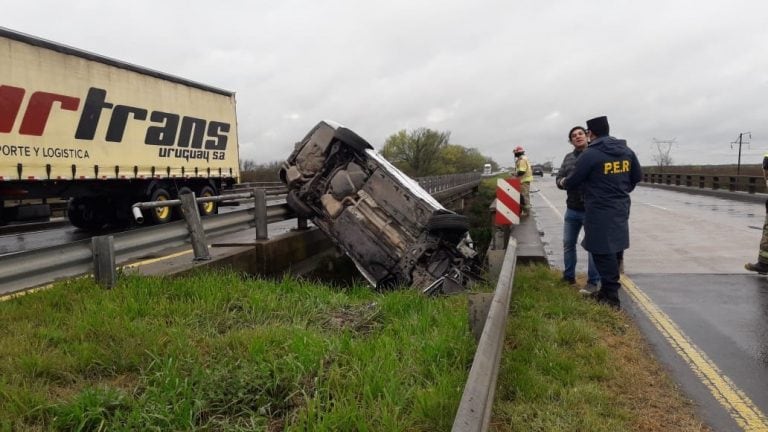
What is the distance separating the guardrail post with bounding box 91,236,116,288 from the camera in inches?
180

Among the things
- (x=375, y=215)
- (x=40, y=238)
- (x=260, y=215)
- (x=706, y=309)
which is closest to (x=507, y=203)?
(x=375, y=215)

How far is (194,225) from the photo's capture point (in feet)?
18.5

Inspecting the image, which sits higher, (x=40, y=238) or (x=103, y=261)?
(x=103, y=261)

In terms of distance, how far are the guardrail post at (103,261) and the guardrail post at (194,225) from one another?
105cm

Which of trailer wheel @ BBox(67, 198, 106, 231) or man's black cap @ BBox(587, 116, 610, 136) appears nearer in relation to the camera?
man's black cap @ BBox(587, 116, 610, 136)

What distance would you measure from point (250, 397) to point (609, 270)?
3944mm

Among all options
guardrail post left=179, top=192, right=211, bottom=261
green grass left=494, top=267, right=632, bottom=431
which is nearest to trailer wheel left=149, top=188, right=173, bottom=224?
guardrail post left=179, top=192, right=211, bottom=261

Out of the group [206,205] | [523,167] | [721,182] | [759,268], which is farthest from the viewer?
[721,182]

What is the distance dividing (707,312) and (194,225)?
5.36m

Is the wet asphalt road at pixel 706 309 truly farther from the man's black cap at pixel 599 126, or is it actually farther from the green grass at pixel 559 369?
the man's black cap at pixel 599 126

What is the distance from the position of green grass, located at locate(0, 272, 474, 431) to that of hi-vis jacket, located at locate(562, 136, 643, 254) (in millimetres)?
1913

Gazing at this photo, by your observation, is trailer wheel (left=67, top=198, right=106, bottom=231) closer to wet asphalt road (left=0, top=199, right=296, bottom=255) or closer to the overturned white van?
wet asphalt road (left=0, top=199, right=296, bottom=255)

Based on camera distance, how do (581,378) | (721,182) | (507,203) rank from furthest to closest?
(721,182) → (507,203) → (581,378)

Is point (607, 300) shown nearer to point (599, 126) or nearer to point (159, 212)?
point (599, 126)
